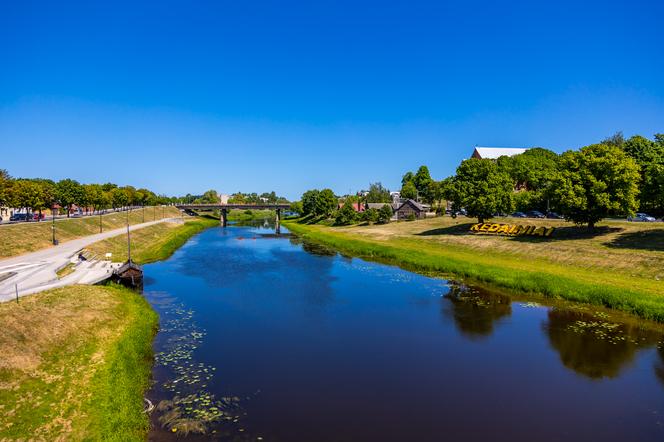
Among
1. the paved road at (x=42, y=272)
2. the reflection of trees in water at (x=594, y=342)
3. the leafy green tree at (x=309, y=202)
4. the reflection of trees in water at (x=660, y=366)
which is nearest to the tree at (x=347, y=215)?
the leafy green tree at (x=309, y=202)

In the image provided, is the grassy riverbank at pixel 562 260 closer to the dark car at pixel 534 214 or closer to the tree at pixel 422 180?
the dark car at pixel 534 214

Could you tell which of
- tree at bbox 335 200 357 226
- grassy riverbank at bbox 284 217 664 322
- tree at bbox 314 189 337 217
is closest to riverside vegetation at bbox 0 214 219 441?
grassy riverbank at bbox 284 217 664 322

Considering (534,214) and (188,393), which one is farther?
(534,214)

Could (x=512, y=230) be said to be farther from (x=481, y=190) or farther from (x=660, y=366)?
(x=660, y=366)

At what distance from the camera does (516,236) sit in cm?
6581

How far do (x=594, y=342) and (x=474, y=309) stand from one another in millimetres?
10534

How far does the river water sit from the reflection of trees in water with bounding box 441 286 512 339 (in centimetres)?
18

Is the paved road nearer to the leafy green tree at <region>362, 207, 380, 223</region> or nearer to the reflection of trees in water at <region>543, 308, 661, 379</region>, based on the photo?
the reflection of trees in water at <region>543, 308, 661, 379</region>

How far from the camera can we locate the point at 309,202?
16438 centimetres

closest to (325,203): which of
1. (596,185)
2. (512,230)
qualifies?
(512,230)

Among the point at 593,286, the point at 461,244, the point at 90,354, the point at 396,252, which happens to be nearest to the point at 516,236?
the point at 461,244

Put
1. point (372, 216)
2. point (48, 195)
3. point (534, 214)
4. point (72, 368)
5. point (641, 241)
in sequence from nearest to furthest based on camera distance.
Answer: point (72, 368), point (641, 241), point (534, 214), point (48, 195), point (372, 216)

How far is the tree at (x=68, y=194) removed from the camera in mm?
101000

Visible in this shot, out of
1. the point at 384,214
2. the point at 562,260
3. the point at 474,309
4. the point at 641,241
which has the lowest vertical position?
the point at 474,309
